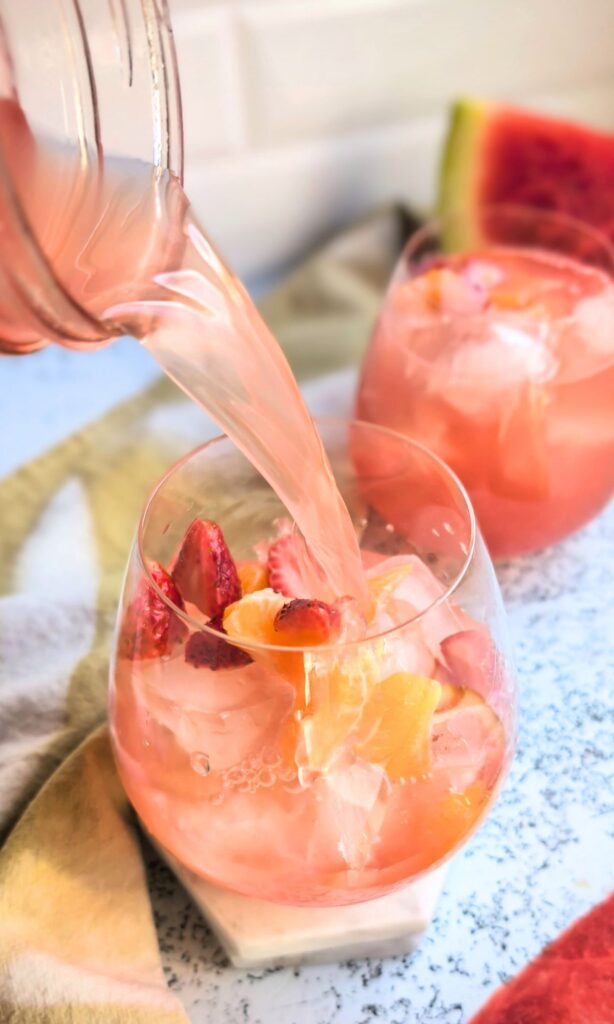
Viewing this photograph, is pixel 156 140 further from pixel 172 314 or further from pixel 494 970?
pixel 494 970

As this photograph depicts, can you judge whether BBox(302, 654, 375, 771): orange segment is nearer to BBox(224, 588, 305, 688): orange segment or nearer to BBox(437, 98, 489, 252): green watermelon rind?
BBox(224, 588, 305, 688): orange segment

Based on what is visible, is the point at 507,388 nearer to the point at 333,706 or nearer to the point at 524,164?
the point at 333,706

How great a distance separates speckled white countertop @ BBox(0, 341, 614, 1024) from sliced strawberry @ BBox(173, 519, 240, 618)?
0.21 meters

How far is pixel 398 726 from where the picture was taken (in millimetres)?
667

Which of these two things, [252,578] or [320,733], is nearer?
[320,733]

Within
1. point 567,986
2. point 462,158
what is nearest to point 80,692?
point 567,986

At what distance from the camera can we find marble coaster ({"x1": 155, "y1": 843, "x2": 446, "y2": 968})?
2.39 feet

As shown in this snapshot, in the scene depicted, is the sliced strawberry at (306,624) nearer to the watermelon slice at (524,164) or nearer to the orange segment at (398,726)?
the orange segment at (398,726)

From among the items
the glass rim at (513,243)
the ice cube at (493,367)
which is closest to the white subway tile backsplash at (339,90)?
the glass rim at (513,243)

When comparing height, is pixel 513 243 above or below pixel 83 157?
below

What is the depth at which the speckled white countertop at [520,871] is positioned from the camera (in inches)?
28.8

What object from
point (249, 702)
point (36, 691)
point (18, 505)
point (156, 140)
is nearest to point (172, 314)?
point (156, 140)

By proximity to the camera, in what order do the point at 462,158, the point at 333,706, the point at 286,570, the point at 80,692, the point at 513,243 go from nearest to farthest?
the point at 333,706, the point at 286,570, the point at 80,692, the point at 513,243, the point at 462,158

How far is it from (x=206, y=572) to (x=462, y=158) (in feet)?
2.58
